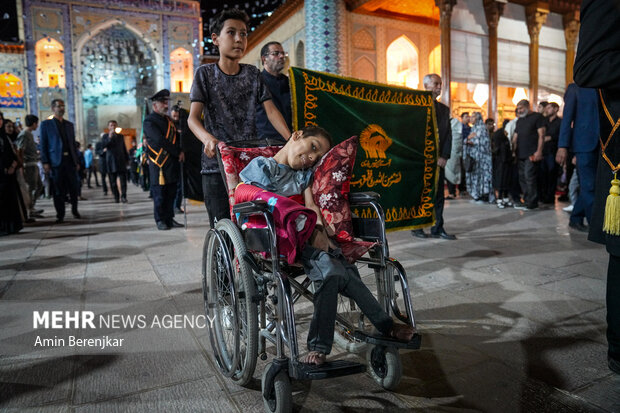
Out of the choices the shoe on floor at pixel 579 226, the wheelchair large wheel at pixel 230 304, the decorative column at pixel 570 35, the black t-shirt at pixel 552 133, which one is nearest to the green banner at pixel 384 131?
the wheelchair large wheel at pixel 230 304

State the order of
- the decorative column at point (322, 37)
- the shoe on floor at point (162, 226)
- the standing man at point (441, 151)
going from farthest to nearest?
the decorative column at point (322, 37), the shoe on floor at point (162, 226), the standing man at point (441, 151)

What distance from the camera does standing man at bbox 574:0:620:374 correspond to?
1748 mm

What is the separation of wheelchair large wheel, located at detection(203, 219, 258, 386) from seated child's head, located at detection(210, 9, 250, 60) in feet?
3.73

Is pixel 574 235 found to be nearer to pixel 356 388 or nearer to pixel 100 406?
pixel 356 388

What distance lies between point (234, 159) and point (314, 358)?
105 cm

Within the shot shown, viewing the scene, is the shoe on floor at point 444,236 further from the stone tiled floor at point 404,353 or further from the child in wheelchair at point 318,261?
the child in wheelchair at point 318,261

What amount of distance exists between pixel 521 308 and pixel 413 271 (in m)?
1.04

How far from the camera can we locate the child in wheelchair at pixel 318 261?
1604 millimetres

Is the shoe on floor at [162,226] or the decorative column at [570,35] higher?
the decorative column at [570,35]

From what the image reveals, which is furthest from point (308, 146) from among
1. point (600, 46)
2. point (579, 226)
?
point (579, 226)

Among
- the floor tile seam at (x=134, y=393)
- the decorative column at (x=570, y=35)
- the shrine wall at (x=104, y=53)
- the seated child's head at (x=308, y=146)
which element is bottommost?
the floor tile seam at (x=134, y=393)

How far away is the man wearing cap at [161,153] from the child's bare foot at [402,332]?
5193 mm

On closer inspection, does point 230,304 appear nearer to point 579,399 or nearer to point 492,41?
point 579,399

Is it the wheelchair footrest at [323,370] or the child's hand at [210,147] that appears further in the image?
the child's hand at [210,147]
